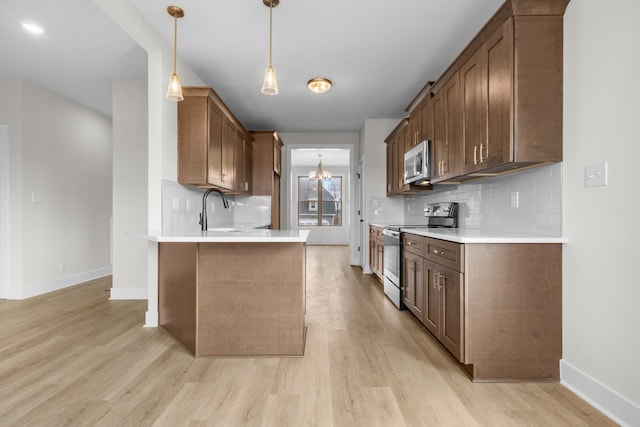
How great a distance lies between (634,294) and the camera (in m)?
1.51

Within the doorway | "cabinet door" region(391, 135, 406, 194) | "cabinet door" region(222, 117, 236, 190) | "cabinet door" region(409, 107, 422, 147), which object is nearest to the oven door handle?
"cabinet door" region(391, 135, 406, 194)

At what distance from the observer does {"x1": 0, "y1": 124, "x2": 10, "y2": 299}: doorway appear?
3.73 metres

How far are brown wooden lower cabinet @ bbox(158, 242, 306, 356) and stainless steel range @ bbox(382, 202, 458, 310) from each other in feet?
4.81

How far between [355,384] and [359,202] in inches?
175

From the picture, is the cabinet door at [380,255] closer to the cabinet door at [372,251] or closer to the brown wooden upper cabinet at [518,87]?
the cabinet door at [372,251]

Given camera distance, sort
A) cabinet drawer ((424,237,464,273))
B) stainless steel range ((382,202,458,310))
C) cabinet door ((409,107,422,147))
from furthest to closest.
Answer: cabinet door ((409,107,422,147))
stainless steel range ((382,202,458,310))
cabinet drawer ((424,237,464,273))

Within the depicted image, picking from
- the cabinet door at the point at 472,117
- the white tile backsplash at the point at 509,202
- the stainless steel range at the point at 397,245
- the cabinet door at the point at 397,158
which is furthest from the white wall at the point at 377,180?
the cabinet door at the point at 472,117

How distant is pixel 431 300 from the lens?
252 centimetres

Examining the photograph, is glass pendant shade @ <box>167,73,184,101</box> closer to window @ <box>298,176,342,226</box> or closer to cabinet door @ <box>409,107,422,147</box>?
cabinet door @ <box>409,107,422,147</box>

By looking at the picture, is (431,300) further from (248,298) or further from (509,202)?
(248,298)

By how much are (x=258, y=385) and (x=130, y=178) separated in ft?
9.96

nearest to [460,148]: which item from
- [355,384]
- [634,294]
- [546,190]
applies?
[546,190]

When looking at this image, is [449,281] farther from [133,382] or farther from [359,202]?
[359,202]

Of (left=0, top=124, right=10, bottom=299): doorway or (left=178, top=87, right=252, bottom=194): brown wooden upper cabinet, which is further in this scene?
(left=0, top=124, right=10, bottom=299): doorway
